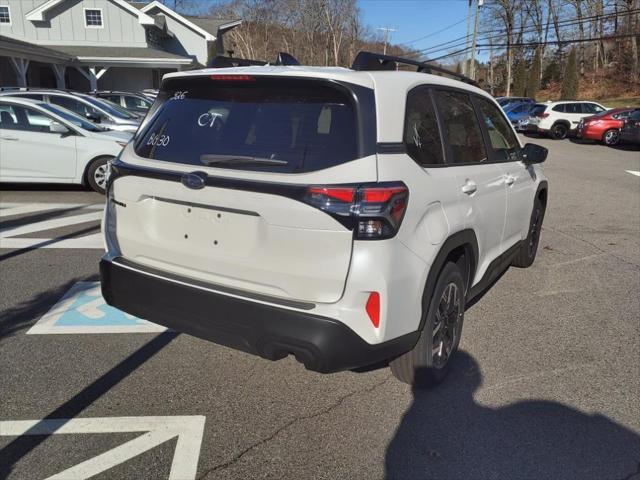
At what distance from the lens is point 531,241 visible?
18.9ft

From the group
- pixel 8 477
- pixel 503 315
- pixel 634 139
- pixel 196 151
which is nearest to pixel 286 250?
pixel 196 151

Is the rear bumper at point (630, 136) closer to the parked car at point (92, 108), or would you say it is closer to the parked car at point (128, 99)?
the parked car at point (92, 108)

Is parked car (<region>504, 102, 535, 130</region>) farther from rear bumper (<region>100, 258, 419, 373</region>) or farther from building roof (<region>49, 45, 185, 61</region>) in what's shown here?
rear bumper (<region>100, 258, 419, 373</region>)

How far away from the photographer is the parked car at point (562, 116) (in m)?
24.8

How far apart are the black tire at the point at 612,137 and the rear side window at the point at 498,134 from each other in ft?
62.5

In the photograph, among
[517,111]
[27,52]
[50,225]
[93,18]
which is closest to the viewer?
[50,225]

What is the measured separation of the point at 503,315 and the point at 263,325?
268 cm

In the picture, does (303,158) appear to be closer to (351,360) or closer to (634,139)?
(351,360)

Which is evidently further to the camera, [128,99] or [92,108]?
[128,99]

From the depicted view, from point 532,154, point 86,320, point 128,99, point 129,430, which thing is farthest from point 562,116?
point 129,430

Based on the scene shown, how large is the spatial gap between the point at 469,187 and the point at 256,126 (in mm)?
1409

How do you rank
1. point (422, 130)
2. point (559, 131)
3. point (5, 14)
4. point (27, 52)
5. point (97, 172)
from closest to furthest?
point (422, 130)
point (97, 172)
point (27, 52)
point (559, 131)
point (5, 14)

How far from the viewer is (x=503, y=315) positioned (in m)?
4.63

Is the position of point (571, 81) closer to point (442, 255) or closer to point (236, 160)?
point (442, 255)
